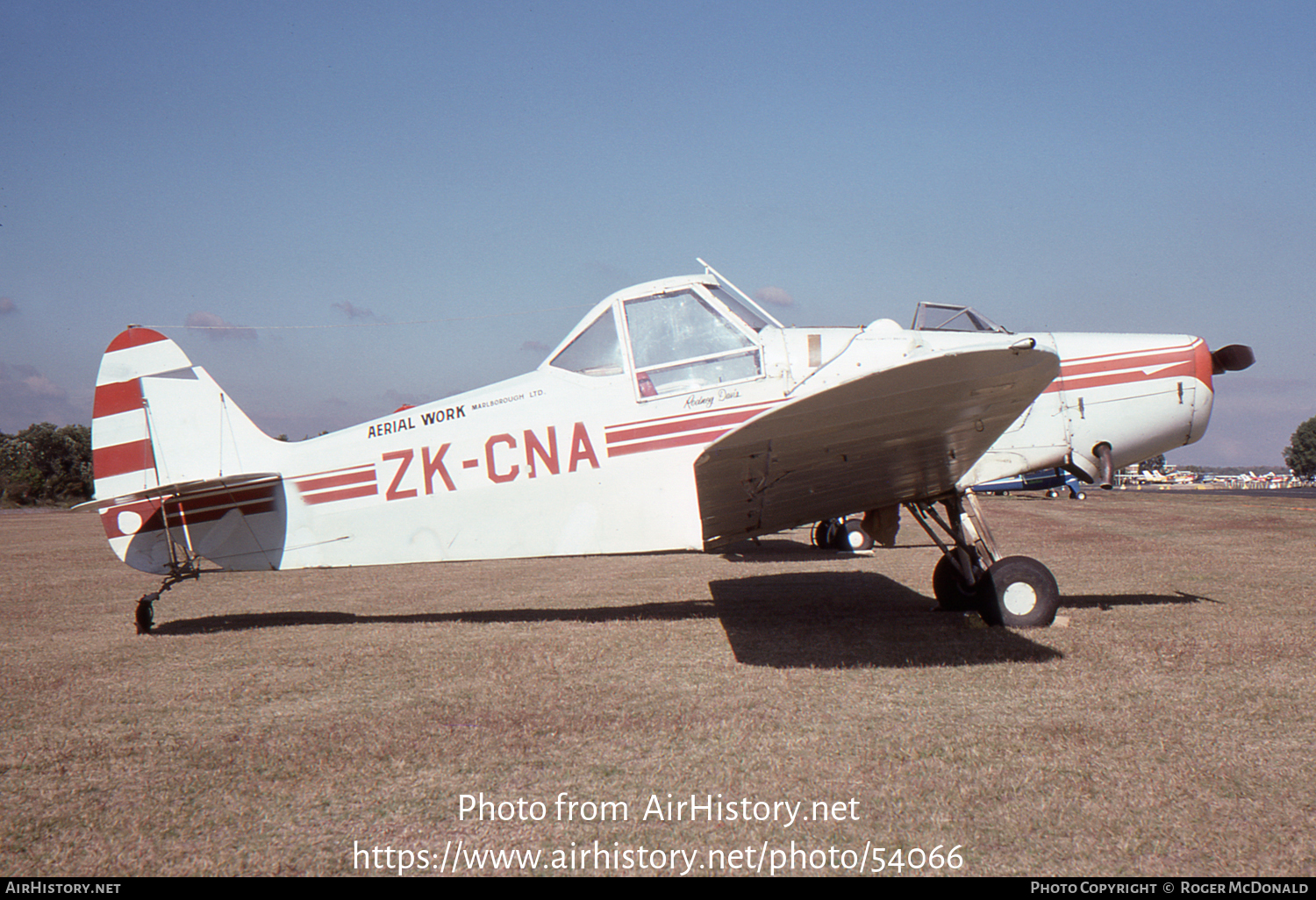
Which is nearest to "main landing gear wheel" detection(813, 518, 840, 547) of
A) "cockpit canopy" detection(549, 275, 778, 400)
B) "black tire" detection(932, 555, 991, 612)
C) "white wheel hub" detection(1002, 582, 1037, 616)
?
"black tire" detection(932, 555, 991, 612)

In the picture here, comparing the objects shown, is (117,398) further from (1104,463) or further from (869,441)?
(1104,463)

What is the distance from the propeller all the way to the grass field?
1.98 m

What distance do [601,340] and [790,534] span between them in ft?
43.9

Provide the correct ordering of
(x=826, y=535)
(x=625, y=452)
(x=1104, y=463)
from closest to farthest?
1. (x=625, y=452)
2. (x=1104, y=463)
3. (x=826, y=535)

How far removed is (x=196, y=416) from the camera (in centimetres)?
717

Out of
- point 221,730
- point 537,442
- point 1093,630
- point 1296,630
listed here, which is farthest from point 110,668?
point 1296,630

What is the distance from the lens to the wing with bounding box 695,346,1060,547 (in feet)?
13.0

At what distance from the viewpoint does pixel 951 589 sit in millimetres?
6957

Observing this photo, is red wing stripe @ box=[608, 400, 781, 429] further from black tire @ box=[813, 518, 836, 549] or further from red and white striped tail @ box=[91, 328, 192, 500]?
black tire @ box=[813, 518, 836, 549]

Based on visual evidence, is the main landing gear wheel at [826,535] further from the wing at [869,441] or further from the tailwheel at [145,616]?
the tailwheel at [145,616]

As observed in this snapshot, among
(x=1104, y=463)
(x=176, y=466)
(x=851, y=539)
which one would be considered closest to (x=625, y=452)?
(x=1104, y=463)

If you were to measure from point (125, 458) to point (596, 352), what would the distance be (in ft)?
14.4

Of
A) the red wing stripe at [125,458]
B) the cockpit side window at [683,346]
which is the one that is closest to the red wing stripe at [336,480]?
the red wing stripe at [125,458]

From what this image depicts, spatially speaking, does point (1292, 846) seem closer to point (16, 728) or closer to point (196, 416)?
point (16, 728)
